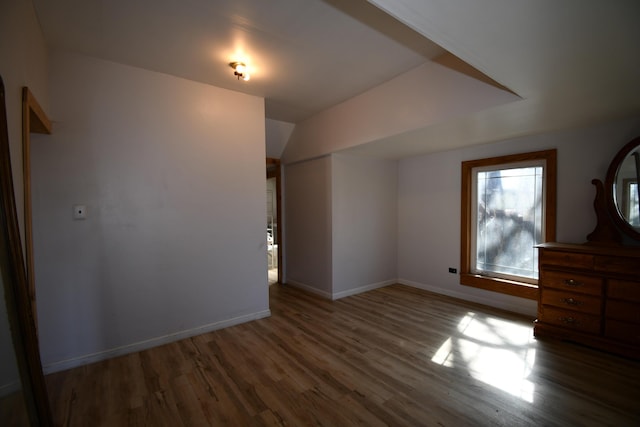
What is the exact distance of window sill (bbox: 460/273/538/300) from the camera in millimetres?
3240

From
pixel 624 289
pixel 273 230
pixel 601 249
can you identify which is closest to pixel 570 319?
pixel 624 289

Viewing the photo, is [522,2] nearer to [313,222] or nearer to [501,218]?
[501,218]

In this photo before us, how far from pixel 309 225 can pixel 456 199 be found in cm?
223

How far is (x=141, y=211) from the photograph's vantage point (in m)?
2.63

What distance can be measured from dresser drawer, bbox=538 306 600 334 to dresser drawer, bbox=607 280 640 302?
258 millimetres

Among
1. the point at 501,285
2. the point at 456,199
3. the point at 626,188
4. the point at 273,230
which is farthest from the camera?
the point at 273,230

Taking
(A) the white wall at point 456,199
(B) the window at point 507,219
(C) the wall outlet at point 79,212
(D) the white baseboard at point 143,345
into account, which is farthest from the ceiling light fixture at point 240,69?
(B) the window at point 507,219

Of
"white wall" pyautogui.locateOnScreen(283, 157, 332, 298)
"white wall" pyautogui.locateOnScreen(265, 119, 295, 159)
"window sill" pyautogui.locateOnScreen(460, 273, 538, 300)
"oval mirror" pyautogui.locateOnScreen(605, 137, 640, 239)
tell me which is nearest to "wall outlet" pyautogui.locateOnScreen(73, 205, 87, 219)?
"white wall" pyautogui.locateOnScreen(265, 119, 295, 159)

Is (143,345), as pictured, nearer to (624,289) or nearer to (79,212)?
(79,212)

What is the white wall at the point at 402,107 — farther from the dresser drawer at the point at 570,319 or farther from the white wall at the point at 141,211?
the dresser drawer at the point at 570,319

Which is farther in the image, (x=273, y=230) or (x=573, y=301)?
(x=273, y=230)

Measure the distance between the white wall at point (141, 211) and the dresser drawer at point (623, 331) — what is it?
3387 mm

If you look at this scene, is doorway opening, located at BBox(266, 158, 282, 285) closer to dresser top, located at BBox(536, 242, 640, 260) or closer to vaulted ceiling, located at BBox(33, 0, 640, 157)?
vaulted ceiling, located at BBox(33, 0, 640, 157)

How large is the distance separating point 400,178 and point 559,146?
6.87 feet
